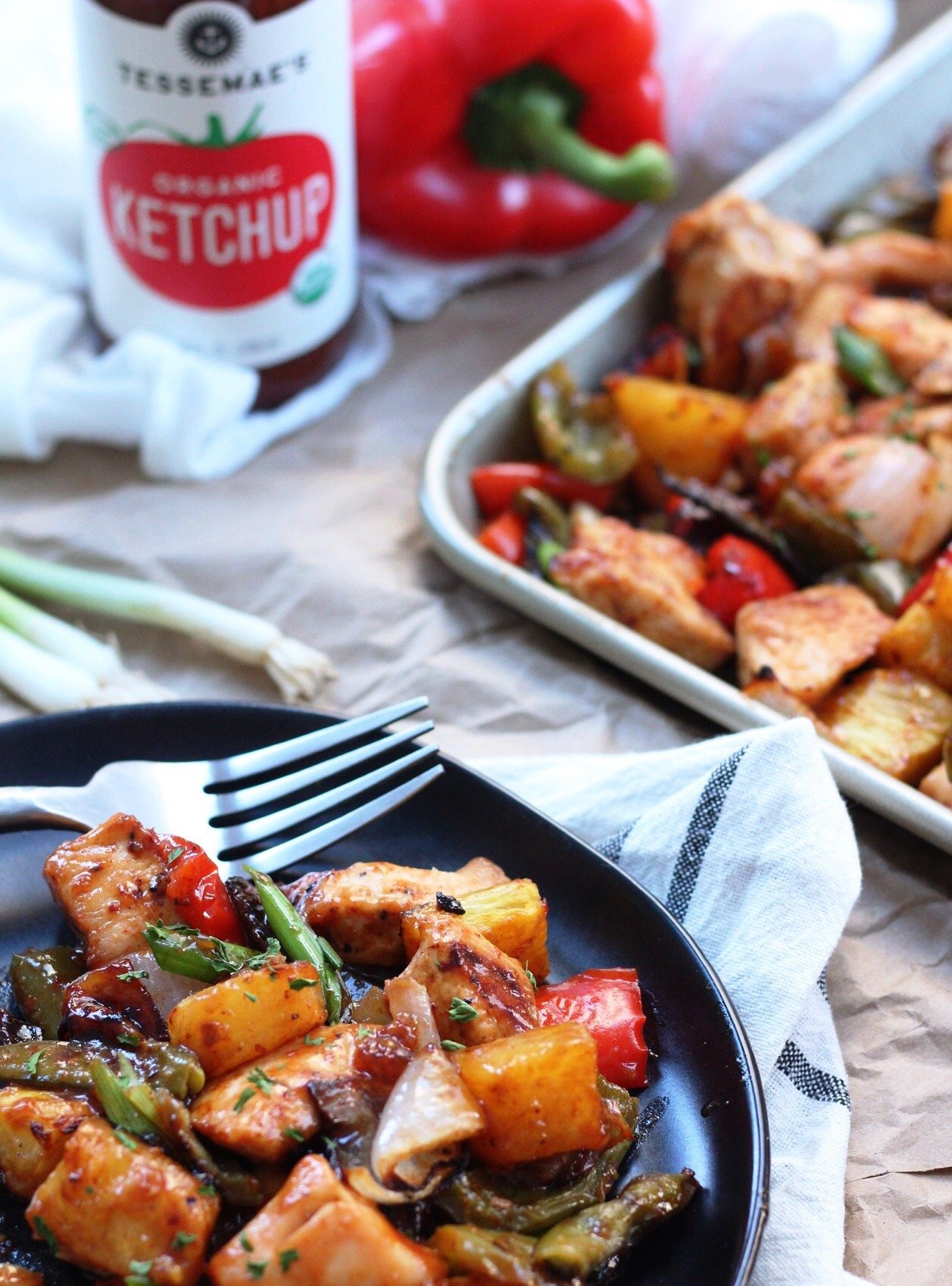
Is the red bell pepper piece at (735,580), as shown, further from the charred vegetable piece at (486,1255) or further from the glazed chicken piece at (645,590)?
the charred vegetable piece at (486,1255)

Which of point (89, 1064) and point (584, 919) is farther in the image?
point (584, 919)

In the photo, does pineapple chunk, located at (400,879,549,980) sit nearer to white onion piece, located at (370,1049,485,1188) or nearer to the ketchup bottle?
white onion piece, located at (370,1049,485,1188)

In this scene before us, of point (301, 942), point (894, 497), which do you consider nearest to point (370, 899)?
point (301, 942)

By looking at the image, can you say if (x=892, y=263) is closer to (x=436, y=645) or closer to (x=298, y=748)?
(x=436, y=645)

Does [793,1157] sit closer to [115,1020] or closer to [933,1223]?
[933,1223]

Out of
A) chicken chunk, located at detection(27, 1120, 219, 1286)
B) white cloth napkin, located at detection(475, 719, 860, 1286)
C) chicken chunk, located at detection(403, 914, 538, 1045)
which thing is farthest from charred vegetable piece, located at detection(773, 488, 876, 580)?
chicken chunk, located at detection(27, 1120, 219, 1286)

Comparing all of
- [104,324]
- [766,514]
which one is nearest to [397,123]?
[104,324]
